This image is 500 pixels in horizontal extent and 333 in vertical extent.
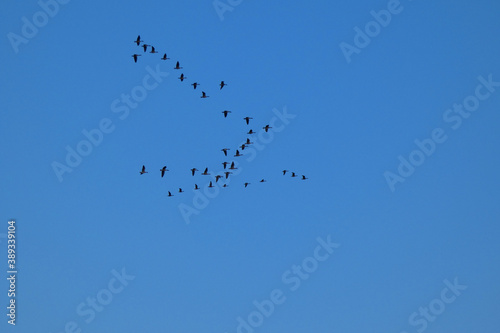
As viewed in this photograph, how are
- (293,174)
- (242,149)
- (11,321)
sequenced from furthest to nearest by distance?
1. (293,174)
2. (242,149)
3. (11,321)

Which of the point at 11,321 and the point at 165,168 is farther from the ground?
the point at 165,168

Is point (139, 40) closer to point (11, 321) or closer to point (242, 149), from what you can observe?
point (242, 149)

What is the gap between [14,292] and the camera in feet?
220

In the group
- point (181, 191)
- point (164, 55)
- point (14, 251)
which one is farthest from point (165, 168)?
point (14, 251)

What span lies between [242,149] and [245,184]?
533cm

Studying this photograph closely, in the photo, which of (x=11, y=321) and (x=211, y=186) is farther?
(x=211, y=186)

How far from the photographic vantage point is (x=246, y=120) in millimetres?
80062

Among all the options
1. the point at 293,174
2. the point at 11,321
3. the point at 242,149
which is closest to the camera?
the point at 11,321

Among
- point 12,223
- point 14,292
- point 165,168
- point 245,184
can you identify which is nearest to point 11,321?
point 14,292

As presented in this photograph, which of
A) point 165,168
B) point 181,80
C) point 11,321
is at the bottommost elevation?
point 11,321

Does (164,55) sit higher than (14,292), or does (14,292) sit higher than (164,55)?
(164,55)

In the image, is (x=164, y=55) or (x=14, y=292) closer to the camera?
(x=14, y=292)

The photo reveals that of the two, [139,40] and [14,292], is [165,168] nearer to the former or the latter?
[139,40]

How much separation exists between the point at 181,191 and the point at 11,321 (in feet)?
58.6
